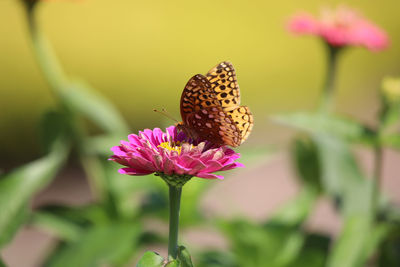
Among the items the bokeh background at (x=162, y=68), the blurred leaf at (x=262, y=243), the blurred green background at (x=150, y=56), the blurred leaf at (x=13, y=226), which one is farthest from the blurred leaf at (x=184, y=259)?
the blurred green background at (x=150, y=56)

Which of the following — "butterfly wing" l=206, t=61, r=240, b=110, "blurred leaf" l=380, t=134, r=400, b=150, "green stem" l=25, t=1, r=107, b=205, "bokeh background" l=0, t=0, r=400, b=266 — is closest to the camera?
"butterfly wing" l=206, t=61, r=240, b=110

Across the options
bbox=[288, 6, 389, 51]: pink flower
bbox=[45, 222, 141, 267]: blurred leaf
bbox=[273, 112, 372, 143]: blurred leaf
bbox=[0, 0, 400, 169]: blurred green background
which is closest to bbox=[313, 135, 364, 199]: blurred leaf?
bbox=[273, 112, 372, 143]: blurred leaf

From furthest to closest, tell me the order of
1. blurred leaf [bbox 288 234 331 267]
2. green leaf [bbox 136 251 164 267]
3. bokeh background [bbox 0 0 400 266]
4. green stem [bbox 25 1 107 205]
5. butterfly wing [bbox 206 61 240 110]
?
bokeh background [bbox 0 0 400 266], green stem [bbox 25 1 107 205], blurred leaf [bbox 288 234 331 267], butterfly wing [bbox 206 61 240 110], green leaf [bbox 136 251 164 267]

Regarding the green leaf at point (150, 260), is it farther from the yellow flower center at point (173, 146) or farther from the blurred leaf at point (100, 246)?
the blurred leaf at point (100, 246)

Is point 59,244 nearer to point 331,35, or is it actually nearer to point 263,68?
point 331,35

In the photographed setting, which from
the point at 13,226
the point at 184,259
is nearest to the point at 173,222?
the point at 184,259

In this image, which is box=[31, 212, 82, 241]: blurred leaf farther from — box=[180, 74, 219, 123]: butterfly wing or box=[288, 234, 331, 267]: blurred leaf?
box=[180, 74, 219, 123]: butterfly wing

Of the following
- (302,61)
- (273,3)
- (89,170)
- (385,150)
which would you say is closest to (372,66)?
(302,61)
